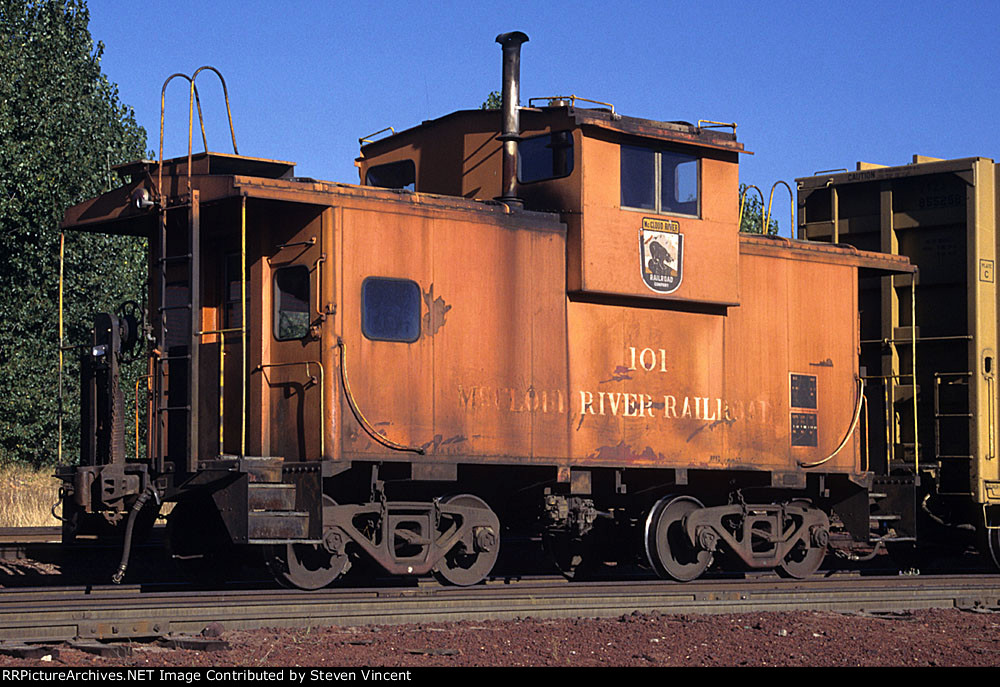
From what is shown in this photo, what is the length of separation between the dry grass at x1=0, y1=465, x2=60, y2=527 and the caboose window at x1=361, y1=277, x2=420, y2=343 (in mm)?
11269

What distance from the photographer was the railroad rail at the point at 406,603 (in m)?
8.92

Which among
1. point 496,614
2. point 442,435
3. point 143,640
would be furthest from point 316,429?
point 143,640

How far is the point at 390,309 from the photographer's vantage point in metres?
12.7

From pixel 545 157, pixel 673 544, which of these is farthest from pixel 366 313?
pixel 673 544

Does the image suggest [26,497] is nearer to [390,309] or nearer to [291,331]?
[291,331]

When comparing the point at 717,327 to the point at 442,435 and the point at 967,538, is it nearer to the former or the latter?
the point at 442,435

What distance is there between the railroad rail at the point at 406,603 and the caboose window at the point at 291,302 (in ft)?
8.33

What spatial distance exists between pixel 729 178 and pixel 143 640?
8.78 meters

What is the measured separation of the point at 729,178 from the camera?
1480 centimetres

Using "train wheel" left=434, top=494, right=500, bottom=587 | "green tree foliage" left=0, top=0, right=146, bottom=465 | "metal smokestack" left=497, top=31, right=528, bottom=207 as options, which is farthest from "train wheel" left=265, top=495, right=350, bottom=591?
"green tree foliage" left=0, top=0, right=146, bottom=465

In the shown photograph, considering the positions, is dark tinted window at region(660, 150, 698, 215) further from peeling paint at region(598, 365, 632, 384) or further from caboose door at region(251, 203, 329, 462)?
caboose door at region(251, 203, 329, 462)

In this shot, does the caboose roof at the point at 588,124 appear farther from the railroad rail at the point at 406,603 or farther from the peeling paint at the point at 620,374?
the railroad rail at the point at 406,603

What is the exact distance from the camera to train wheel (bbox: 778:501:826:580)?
15362 millimetres

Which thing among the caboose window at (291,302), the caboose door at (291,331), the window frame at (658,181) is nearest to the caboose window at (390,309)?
the caboose door at (291,331)
